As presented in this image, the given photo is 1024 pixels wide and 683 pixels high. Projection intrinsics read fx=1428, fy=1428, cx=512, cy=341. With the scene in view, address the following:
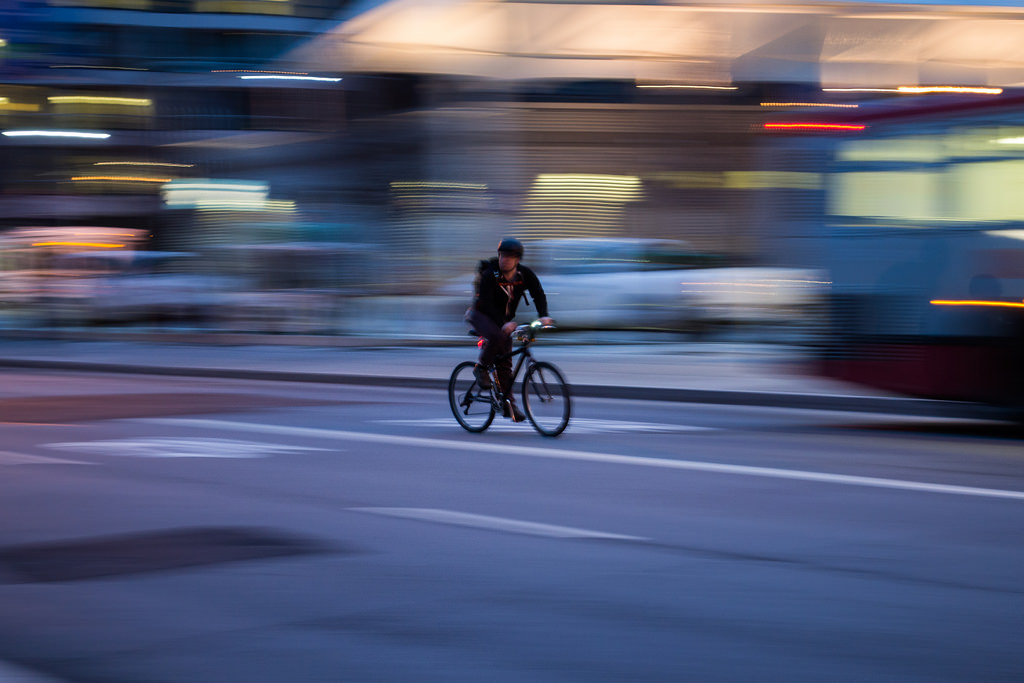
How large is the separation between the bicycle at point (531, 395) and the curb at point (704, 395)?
3221 millimetres

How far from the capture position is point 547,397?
37.5 ft

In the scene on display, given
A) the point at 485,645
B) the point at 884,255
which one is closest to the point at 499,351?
the point at 884,255

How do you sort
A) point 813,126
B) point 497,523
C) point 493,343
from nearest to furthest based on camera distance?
point 497,523
point 493,343
point 813,126

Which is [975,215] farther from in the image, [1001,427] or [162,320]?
[162,320]

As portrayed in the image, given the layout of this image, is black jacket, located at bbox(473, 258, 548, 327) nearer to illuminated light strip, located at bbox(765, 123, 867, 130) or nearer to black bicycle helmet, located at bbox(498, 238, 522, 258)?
black bicycle helmet, located at bbox(498, 238, 522, 258)

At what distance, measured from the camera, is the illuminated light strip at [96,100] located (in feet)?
156

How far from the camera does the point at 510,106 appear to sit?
30.7m

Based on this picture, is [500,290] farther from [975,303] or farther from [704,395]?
[704,395]

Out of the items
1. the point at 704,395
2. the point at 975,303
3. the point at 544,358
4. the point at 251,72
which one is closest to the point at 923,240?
the point at 975,303

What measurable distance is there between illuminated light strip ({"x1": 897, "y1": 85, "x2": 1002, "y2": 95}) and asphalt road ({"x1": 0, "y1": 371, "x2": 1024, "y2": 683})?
9.09ft

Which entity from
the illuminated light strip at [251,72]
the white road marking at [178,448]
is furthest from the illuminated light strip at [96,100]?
the white road marking at [178,448]

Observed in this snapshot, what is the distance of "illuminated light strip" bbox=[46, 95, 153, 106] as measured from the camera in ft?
156

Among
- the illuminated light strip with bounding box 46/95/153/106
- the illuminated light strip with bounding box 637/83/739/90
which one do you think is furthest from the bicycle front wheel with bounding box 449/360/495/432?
the illuminated light strip with bounding box 46/95/153/106

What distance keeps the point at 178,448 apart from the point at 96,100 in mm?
Answer: 41163
